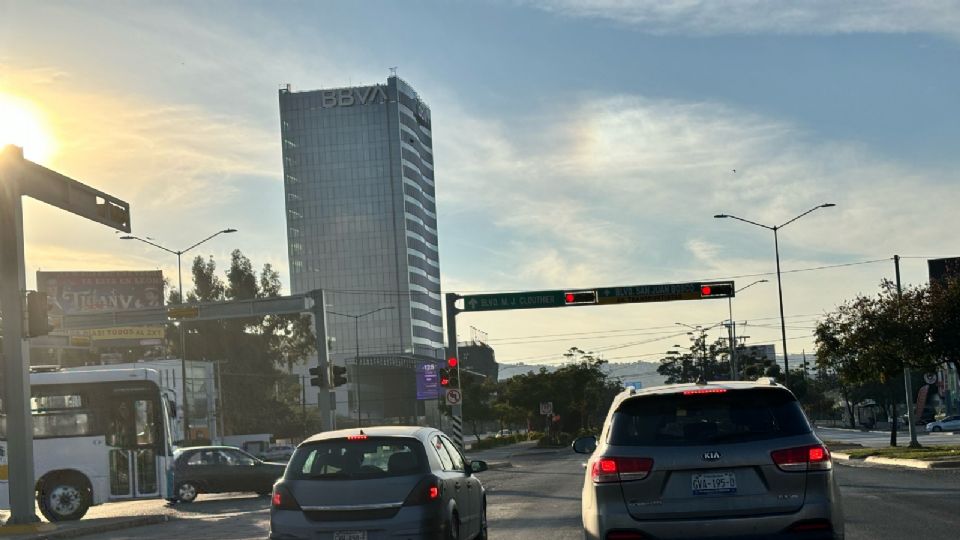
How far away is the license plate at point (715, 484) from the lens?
8789mm

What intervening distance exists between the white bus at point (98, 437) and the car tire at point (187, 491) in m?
3.60

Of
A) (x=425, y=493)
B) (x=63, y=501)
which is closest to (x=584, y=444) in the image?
(x=425, y=493)

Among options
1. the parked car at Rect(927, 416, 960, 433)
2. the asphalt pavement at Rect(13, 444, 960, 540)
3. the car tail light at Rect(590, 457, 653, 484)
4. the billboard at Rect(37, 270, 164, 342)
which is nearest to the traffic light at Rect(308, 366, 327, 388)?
the asphalt pavement at Rect(13, 444, 960, 540)

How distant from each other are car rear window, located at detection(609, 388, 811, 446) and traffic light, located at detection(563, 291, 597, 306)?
40.9m

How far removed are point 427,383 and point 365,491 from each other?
129359 mm

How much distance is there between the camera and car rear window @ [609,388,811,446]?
895 centimetres

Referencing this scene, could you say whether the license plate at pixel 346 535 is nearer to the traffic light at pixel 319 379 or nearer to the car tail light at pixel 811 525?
the car tail light at pixel 811 525

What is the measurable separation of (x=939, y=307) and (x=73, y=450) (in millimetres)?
26427

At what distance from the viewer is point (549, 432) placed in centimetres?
8169

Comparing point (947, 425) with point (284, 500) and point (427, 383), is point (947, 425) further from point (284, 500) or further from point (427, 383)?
point (427, 383)

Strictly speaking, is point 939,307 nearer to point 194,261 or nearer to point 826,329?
point 826,329

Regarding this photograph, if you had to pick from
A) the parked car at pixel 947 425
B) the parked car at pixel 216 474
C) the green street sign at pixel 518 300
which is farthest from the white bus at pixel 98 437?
the parked car at pixel 947 425

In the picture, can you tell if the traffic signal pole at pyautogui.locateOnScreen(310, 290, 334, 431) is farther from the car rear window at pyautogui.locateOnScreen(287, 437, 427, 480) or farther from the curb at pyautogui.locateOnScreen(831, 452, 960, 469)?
the car rear window at pyautogui.locateOnScreen(287, 437, 427, 480)

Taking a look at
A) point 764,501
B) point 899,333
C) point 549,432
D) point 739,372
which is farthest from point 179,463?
point 739,372
